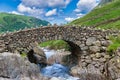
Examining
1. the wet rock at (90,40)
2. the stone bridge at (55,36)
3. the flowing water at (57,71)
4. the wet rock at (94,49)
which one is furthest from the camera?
the wet rock at (90,40)

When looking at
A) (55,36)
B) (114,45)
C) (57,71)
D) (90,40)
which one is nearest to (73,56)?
(57,71)

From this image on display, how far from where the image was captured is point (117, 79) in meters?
40.3

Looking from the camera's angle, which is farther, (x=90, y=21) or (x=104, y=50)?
(x=90, y=21)

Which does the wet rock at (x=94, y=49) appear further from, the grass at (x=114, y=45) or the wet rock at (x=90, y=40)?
the grass at (x=114, y=45)

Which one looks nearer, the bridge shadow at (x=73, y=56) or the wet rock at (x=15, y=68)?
the wet rock at (x=15, y=68)

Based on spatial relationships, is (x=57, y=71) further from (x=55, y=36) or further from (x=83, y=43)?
(x=55, y=36)

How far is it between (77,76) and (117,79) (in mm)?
A: 11975

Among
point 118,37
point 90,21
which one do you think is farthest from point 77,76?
point 90,21

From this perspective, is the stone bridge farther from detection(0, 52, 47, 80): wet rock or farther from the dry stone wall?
detection(0, 52, 47, 80): wet rock

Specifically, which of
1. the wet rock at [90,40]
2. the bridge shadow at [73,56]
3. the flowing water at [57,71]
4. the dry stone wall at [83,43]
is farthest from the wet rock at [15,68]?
the bridge shadow at [73,56]

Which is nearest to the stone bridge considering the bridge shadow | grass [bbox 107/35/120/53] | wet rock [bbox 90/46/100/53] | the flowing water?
wet rock [bbox 90/46/100/53]

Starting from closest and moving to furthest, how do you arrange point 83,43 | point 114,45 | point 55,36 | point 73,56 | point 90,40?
1. point 114,45
2. point 55,36
3. point 90,40
4. point 83,43
5. point 73,56

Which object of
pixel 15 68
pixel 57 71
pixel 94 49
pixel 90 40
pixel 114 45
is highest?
pixel 90 40

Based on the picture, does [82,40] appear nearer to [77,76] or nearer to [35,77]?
[77,76]
